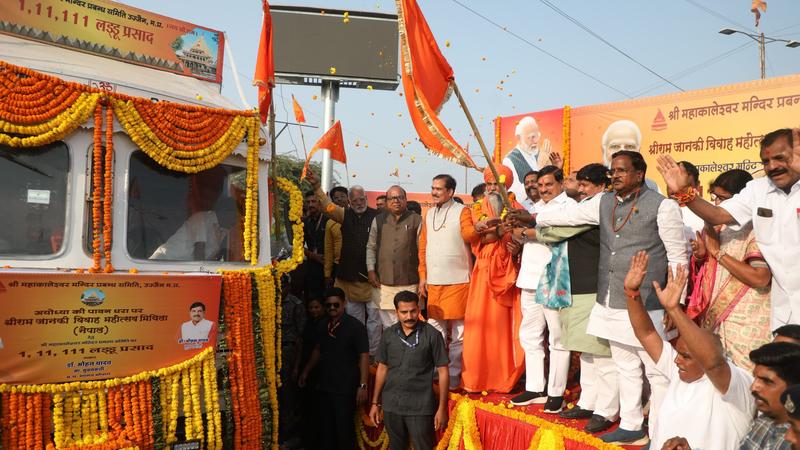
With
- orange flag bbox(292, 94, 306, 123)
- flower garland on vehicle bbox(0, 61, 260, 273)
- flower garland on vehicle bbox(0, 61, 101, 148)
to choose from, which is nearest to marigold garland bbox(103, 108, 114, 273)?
flower garland on vehicle bbox(0, 61, 260, 273)

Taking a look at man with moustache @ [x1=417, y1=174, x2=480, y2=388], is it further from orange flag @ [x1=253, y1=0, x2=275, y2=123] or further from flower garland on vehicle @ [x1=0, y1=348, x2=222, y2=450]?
flower garland on vehicle @ [x1=0, y1=348, x2=222, y2=450]

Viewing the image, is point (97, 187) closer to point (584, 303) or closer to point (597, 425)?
point (584, 303)

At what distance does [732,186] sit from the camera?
200 inches

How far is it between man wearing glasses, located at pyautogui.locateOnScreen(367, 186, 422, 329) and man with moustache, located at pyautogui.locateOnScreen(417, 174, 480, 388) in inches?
12.6

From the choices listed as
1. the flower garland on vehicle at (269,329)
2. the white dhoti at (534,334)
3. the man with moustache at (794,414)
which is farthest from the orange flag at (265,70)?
the man with moustache at (794,414)

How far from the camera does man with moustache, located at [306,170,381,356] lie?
742 cm

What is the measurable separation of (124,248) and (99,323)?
1.73 feet

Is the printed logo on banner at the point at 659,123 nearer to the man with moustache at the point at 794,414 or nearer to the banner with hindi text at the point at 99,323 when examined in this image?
the banner with hindi text at the point at 99,323

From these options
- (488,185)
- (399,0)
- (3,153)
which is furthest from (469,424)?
(3,153)

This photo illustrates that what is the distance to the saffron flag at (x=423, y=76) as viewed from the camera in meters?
5.73

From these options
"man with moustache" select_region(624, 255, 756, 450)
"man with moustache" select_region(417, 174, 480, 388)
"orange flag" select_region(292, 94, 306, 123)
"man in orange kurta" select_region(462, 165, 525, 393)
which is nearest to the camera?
"man with moustache" select_region(624, 255, 756, 450)

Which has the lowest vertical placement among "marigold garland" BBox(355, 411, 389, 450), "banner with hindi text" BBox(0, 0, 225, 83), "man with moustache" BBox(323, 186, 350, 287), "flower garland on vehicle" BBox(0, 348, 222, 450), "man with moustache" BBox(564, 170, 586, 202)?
"marigold garland" BBox(355, 411, 389, 450)

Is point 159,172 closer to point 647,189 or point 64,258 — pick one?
point 64,258

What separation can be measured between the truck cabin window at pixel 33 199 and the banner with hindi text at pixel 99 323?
260mm
